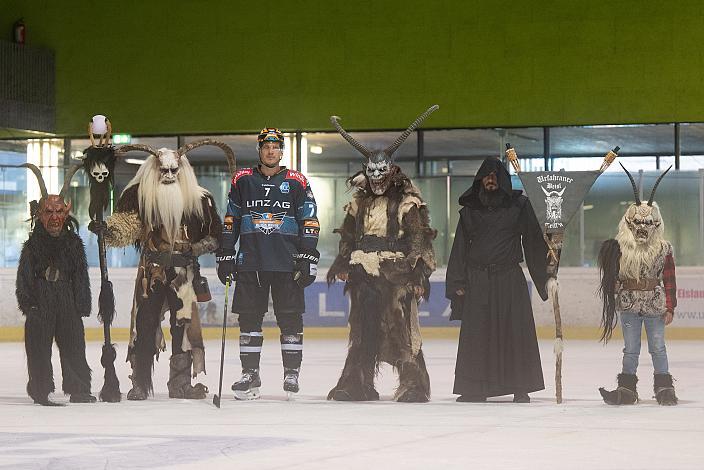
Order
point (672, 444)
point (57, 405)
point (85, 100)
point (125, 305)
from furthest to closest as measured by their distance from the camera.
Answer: point (85, 100) < point (125, 305) < point (57, 405) < point (672, 444)

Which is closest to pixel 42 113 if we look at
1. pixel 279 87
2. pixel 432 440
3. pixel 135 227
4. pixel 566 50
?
pixel 279 87

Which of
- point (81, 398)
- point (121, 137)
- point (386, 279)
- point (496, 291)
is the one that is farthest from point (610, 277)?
point (121, 137)

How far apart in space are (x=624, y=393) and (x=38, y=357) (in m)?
4.05

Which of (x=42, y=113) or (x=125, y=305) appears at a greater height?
(x=42, y=113)

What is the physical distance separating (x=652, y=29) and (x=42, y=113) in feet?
29.6

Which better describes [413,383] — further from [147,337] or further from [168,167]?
[168,167]

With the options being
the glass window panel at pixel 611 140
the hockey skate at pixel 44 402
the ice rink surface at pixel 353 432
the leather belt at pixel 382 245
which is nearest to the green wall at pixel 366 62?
the glass window panel at pixel 611 140

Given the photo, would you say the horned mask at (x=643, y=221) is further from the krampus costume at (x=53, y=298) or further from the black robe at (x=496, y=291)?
the krampus costume at (x=53, y=298)

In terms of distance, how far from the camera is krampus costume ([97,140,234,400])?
10312mm

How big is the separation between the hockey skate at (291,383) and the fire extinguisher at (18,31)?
12.8 meters

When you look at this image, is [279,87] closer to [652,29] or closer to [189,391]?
[652,29]

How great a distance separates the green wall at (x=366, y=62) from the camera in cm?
2008

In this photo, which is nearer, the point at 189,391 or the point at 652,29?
the point at 189,391

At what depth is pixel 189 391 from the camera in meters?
10.3
